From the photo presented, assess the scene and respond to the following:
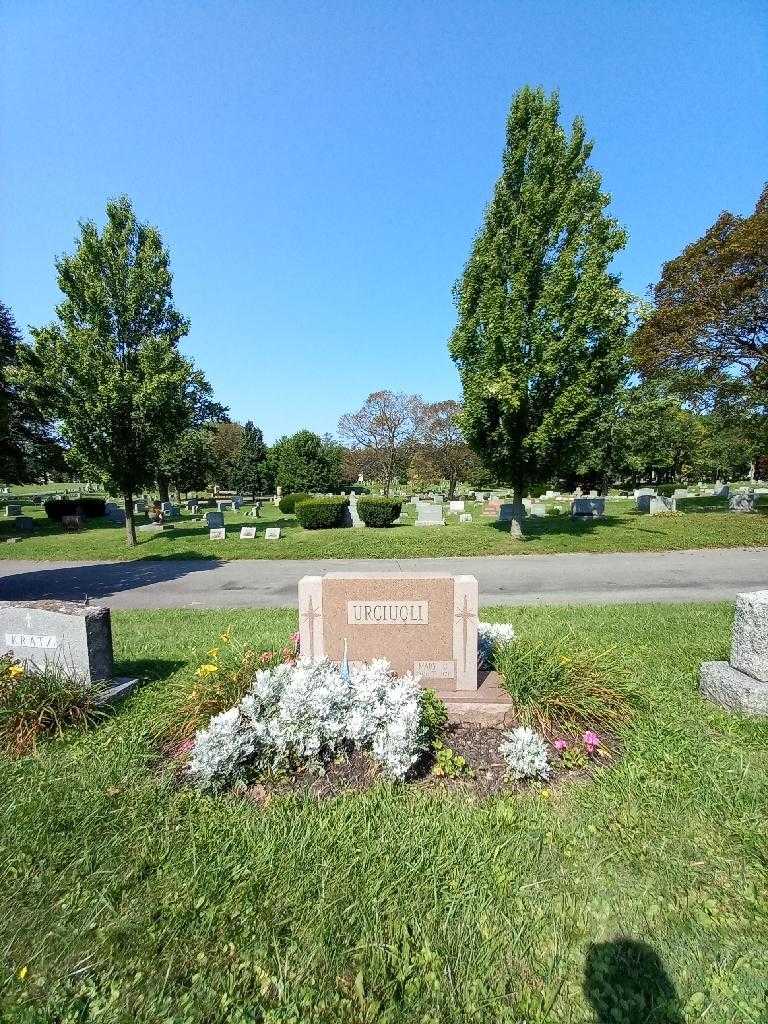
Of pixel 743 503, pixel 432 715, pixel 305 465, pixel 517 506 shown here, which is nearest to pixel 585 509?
pixel 743 503

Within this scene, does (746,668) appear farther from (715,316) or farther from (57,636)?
Answer: (715,316)

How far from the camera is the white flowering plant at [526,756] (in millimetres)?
3264

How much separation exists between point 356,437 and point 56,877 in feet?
160

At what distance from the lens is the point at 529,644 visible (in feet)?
16.0

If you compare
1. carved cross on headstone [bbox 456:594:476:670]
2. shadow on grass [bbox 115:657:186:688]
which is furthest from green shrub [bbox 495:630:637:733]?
shadow on grass [bbox 115:657:186:688]

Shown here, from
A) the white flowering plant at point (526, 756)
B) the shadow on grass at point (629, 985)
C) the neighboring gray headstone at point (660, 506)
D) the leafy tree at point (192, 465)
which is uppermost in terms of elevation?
the leafy tree at point (192, 465)

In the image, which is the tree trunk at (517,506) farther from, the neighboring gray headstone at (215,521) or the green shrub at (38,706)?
the green shrub at (38,706)

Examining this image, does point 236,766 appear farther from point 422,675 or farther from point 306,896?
point 422,675

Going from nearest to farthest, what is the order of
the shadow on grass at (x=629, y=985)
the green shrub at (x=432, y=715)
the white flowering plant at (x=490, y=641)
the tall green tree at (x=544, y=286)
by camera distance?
the shadow on grass at (x=629, y=985) → the green shrub at (x=432, y=715) → the white flowering plant at (x=490, y=641) → the tall green tree at (x=544, y=286)

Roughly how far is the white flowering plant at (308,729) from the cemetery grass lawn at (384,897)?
23cm

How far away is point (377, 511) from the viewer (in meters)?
21.0

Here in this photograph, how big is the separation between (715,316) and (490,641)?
21335 mm

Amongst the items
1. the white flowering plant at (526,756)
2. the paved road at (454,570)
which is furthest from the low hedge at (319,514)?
the white flowering plant at (526,756)

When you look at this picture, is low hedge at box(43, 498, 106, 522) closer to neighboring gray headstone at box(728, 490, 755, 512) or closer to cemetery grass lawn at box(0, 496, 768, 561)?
cemetery grass lawn at box(0, 496, 768, 561)
